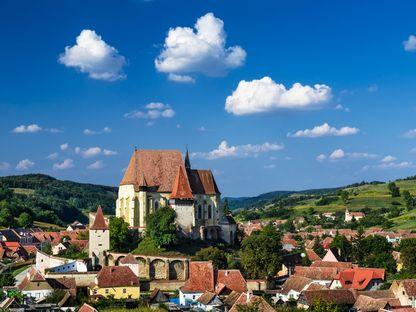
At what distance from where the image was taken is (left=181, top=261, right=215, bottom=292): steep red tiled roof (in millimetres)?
68456

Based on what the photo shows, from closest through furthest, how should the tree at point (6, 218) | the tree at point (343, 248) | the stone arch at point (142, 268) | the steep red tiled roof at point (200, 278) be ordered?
1. the steep red tiled roof at point (200, 278)
2. the stone arch at point (142, 268)
3. the tree at point (343, 248)
4. the tree at point (6, 218)

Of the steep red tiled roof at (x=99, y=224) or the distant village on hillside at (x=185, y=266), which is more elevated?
the steep red tiled roof at (x=99, y=224)

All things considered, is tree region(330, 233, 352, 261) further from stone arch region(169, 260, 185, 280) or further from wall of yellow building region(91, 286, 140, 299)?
wall of yellow building region(91, 286, 140, 299)

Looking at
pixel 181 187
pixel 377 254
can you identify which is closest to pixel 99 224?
pixel 181 187

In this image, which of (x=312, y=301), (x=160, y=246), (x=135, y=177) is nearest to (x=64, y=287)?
(x=160, y=246)

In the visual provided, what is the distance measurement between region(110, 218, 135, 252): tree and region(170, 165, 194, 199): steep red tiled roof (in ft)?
26.8

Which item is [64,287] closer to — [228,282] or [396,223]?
[228,282]

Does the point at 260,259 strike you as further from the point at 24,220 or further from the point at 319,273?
the point at 24,220

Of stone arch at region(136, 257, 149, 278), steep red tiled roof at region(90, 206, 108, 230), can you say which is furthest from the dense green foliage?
stone arch at region(136, 257, 149, 278)

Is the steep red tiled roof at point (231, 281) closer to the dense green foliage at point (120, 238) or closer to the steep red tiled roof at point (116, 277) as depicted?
the steep red tiled roof at point (116, 277)

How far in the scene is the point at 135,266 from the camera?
76.6 metres

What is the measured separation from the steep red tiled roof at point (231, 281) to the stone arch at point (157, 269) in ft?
36.5

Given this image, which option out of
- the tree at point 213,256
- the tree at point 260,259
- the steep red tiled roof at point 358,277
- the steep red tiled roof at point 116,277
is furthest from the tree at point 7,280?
the steep red tiled roof at point 358,277

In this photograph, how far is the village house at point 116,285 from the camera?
6762cm
